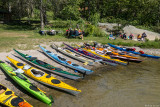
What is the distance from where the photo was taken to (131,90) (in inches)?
320

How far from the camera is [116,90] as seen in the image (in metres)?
8.05

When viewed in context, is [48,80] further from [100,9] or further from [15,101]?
[100,9]

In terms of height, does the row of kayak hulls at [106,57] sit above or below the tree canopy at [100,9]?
below

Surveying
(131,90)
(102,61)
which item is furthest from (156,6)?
(131,90)

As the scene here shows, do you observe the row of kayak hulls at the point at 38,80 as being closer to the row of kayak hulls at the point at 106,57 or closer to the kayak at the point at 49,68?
the kayak at the point at 49,68

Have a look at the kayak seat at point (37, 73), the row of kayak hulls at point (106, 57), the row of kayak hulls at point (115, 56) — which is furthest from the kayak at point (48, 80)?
the row of kayak hulls at point (115, 56)

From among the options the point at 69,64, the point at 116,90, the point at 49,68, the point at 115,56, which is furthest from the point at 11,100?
the point at 115,56

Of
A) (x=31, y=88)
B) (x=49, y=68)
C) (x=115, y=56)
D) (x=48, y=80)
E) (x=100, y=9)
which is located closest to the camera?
(x=31, y=88)

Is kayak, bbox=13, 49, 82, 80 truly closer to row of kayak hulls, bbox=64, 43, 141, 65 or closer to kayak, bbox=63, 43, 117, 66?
kayak, bbox=63, 43, 117, 66

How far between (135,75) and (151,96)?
2.74m

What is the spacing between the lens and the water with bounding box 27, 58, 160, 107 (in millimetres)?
6806

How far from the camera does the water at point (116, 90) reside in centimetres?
681

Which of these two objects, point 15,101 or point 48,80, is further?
point 48,80

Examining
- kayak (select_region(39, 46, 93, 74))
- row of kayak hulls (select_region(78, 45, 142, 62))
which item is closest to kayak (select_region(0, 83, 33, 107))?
kayak (select_region(39, 46, 93, 74))
